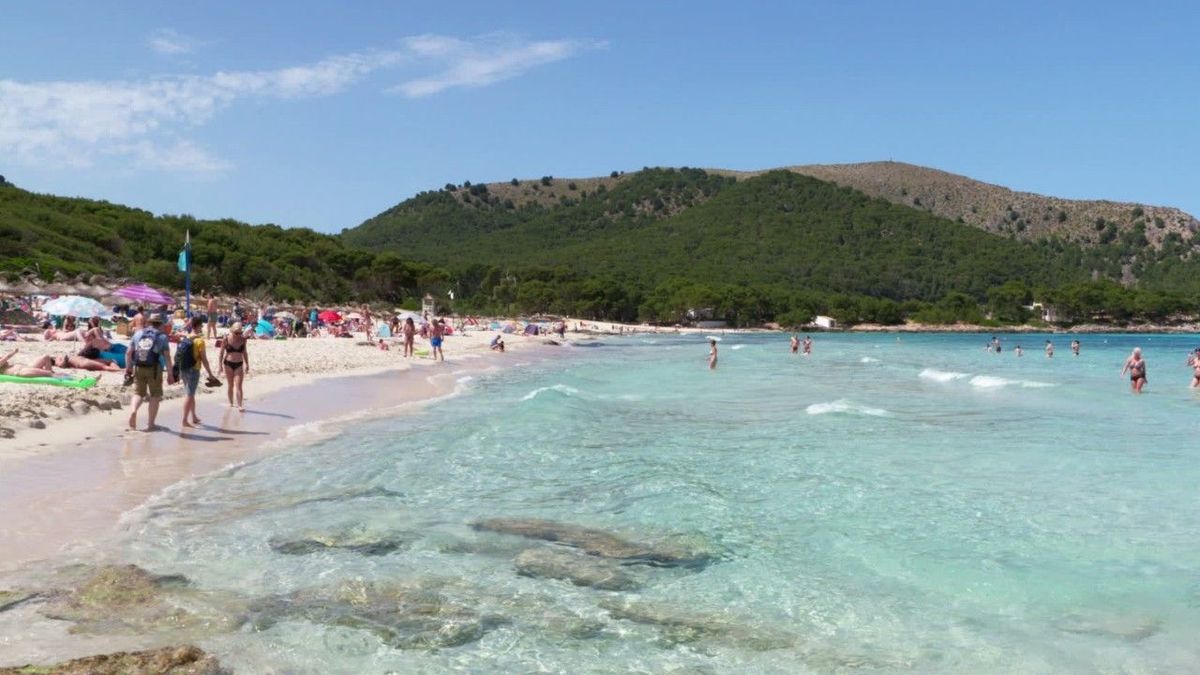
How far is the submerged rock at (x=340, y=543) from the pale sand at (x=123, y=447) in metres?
1.30

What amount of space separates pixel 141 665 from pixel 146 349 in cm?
750

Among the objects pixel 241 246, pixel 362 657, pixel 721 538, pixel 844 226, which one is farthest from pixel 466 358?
pixel 844 226

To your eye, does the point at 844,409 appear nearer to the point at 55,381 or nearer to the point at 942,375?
the point at 55,381

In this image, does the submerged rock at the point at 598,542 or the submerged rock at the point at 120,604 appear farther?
the submerged rock at the point at 598,542

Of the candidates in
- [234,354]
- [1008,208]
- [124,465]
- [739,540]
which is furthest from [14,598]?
[1008,208]

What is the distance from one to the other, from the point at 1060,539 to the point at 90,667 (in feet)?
24.6

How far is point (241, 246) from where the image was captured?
216ft

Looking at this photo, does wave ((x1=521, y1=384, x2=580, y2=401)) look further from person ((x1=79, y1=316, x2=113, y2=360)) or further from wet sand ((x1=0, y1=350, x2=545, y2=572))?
person ((x1=79, y1=316, x2=113, y2=360))

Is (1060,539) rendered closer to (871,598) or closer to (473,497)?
(871,598)

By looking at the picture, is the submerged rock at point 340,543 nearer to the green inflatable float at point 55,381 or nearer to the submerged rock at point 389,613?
the submerged rock at point 389,613

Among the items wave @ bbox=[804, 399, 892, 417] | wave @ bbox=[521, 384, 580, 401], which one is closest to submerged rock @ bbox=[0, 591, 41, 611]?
wave @ bbox=[521, 384, 580, 401]

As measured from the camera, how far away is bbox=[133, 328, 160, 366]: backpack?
34.1ft

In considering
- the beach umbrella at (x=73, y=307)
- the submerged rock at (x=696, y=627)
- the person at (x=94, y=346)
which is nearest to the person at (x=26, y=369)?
the person at (x=94, y=346)

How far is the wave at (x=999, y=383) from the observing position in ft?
87.3
